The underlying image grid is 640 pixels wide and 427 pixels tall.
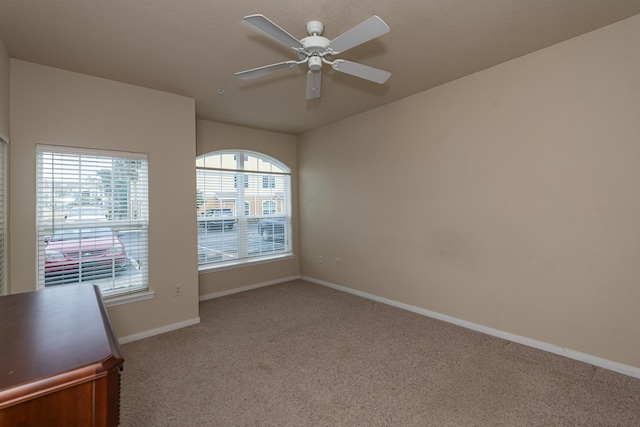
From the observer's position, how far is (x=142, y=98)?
10.1 ft

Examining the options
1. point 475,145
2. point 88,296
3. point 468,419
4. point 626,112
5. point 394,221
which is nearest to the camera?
point 88,296

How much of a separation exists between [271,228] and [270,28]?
147 inches

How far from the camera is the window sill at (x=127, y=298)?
2.89 metres

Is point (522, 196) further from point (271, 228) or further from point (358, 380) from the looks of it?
point (271, 228)

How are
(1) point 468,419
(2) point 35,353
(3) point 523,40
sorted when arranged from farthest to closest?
(3) point 523,40
(1) point 468,419
(2) point 35,353

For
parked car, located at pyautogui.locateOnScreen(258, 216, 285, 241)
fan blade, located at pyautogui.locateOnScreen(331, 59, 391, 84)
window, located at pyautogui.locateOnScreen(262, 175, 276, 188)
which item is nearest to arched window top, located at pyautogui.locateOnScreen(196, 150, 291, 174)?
window, located at pyautogui.locateOnScreen(262, 175, 276, 188)

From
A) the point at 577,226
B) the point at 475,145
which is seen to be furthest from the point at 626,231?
the point at 475,145

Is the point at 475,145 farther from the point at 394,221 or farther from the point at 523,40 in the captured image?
the point at 394,221

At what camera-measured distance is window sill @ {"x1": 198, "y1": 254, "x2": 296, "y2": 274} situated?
4297 mm

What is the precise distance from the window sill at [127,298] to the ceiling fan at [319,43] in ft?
8.00

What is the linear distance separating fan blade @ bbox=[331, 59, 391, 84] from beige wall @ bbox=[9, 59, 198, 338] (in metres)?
2.07

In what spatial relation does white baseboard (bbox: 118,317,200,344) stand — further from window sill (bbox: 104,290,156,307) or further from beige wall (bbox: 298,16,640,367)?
beige wall (bbox: 298,16,640,367)

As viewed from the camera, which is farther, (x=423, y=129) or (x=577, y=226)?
(x=423, y=129)

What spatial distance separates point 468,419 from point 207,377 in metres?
1.88
